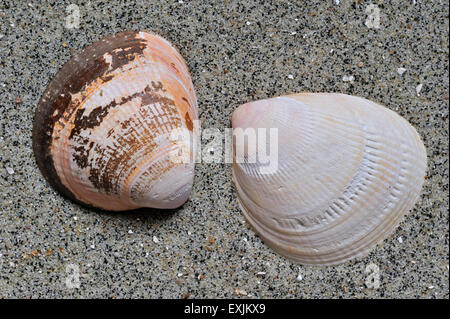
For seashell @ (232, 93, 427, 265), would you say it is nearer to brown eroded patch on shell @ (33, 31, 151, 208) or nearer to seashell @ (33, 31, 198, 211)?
seashell @ (33, 31, 198, 211)

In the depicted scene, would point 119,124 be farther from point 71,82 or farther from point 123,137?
point 71,82

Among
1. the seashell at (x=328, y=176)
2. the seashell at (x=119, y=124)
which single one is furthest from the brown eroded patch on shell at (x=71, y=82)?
the seashell at (x=328, y=176)

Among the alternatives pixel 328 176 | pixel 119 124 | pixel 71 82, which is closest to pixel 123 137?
pixel 119 124

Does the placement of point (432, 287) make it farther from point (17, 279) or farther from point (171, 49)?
point (17, 279)

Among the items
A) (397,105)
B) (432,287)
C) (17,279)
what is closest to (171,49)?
(397,105)

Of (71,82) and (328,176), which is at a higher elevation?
(71,82)

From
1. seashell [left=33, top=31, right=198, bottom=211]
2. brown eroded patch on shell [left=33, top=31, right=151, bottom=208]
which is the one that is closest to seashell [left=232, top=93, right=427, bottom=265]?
seashell [left=33, top=31, right=198, bottom=211]
